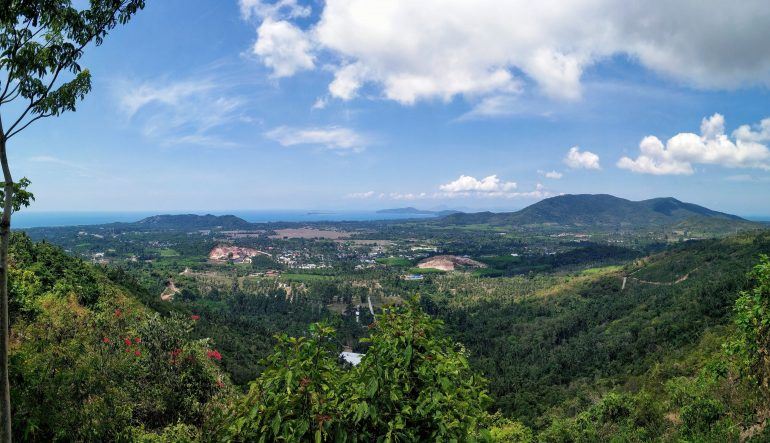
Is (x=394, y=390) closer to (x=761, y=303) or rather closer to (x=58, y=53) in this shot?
(x=58, y=53)

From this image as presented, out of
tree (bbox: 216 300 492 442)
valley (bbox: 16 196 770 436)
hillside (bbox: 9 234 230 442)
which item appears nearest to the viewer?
tree (bbox: 216 300 492 442)

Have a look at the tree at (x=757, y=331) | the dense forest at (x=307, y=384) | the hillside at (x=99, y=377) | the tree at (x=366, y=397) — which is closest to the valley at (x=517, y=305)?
the tree at (x=366, y=397)

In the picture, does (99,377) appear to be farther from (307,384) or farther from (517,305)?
(517,305)

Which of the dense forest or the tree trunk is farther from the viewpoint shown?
the tree trunk

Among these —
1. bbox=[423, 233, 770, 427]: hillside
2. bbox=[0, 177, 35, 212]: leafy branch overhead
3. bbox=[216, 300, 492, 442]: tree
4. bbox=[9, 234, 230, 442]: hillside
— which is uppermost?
bbox=[0, 177, 35, 212]: leafy branch overhead

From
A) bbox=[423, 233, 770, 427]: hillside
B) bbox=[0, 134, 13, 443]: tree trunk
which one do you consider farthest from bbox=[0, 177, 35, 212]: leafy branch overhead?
bbox=[423, 233, 770, 427]: hillside

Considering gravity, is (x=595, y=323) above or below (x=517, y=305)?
above

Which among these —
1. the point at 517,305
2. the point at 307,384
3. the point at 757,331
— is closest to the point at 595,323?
the point at 517,305

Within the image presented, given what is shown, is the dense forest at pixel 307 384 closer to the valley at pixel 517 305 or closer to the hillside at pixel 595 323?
the valley at pixel 517 305

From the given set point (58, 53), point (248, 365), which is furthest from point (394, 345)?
point (248, 365)

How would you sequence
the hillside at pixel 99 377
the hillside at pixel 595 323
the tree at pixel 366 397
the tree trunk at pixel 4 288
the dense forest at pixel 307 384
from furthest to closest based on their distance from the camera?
the hillside at pixel 595 323
the hillside at pixel 99 377
the tree trunk at pixel 4 288
the dense forest at pixel 307 384
the tree at pixel 366 397

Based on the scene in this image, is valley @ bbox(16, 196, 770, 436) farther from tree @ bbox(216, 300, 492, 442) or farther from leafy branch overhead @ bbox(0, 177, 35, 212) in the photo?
leafy branch overhead @ bbox(0, 177, 35, 212)
